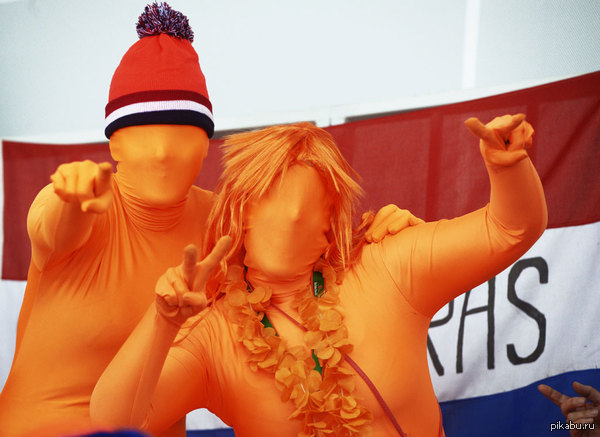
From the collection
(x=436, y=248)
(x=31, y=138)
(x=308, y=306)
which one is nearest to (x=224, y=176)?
(x=308, y=306)

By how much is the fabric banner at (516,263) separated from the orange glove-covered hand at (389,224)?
734mm

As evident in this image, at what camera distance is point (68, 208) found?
1.04 metres

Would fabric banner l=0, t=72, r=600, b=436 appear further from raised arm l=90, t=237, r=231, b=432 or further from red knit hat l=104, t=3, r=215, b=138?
raised arm l=90, t=237, r=231, b=432

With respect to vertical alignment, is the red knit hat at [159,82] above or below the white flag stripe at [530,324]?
above

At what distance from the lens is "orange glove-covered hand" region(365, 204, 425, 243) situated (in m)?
1.25

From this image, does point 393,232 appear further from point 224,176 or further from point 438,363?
point 438,363

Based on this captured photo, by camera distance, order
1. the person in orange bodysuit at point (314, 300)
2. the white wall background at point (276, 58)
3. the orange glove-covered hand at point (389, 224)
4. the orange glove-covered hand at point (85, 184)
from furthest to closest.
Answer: the white wall background at point (276, 58), the orange glove-covered hand at point (389, 224), the person in orange bodysuit at point (314, 300), the orange glove-covered hand at point (85, 184)

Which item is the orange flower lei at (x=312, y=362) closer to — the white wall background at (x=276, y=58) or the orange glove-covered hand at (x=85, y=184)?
the orange glove-covered hand at (x=85, y=184)

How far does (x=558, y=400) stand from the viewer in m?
1.29

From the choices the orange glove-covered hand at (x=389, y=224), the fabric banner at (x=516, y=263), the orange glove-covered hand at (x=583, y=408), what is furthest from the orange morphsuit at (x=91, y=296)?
the fabric banner at (x=516, y=263)

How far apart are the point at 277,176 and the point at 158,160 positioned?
217mm

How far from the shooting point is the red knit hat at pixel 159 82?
121cm

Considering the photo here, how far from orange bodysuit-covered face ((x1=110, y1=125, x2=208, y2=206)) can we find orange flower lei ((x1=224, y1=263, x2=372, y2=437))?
24cm

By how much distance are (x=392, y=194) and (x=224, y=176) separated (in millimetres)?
→ 872
